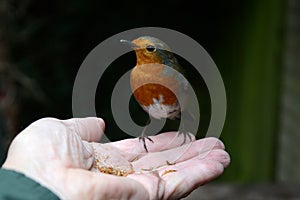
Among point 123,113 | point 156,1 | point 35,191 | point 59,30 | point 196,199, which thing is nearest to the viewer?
point 35,191

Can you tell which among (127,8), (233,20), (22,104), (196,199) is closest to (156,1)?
(127,8)

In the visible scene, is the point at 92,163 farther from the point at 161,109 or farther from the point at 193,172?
the point at 161,109

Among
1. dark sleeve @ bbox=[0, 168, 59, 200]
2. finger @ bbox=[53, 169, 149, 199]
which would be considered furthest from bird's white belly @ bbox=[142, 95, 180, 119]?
dark sleeve @ bbox=[0, 168, 59, 200]

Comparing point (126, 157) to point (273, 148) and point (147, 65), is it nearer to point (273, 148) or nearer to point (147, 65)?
point (147, 65)

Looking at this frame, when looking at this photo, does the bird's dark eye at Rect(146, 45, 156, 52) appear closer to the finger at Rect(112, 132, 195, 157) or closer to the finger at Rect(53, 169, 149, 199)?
the finger at Rect(112, 132, 195, 157)

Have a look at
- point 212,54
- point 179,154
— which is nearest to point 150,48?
point 179,154
